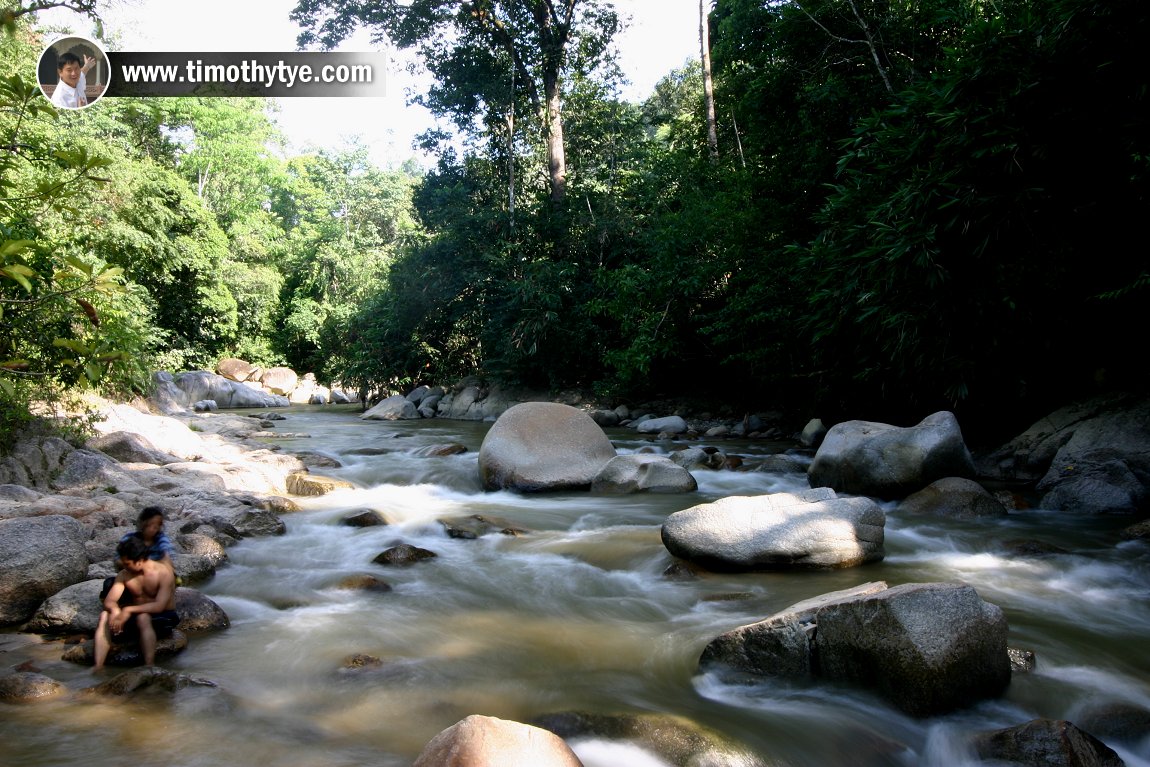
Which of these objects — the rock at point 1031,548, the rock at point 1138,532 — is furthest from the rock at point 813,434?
the rock at point 1031,548

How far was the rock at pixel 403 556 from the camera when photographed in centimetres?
628

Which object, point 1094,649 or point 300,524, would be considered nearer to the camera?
point 1094,649

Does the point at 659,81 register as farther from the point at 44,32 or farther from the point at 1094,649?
the point at 1094,649

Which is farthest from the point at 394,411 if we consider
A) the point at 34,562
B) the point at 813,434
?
the point at 34,562

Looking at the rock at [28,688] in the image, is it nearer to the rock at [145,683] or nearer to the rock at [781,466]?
the rock at [145,683]

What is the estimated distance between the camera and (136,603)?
166 inches

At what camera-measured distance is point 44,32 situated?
16172 millimetres

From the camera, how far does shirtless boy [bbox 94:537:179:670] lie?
13.4ft

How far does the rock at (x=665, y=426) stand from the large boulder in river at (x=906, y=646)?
36.5ft

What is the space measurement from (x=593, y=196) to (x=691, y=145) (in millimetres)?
3055

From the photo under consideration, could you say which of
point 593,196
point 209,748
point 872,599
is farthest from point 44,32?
point 872,599

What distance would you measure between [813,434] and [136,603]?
10606mm

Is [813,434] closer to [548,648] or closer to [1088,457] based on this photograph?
[1088,457]

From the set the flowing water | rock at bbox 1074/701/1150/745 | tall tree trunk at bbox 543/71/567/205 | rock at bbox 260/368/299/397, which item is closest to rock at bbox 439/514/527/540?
the flowing water
